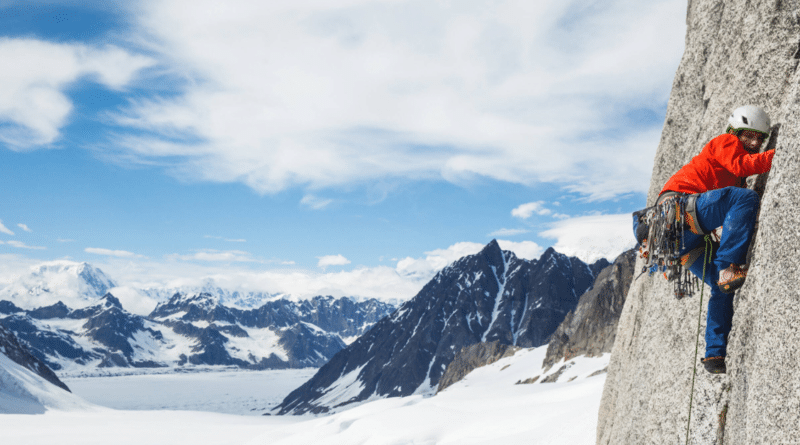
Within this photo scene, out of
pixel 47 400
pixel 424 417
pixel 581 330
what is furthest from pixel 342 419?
pixel 47 400

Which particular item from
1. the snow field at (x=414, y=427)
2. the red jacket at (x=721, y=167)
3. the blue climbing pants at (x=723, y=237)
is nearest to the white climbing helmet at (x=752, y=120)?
the red jacket at (x=721, y=167)

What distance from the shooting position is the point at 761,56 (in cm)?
652

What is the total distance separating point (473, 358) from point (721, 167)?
138493mm

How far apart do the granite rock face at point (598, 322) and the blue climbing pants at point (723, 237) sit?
233 ft

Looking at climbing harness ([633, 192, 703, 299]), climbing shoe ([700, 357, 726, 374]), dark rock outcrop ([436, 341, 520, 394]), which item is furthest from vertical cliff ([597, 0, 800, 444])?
dark rock outcrop ([436, 341, 520, 394])

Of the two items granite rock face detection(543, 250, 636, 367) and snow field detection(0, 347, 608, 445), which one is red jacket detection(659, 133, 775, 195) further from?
granite rock face detection(543, 250, 636, 367)

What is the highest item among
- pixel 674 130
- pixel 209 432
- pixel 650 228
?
pixel 674 130

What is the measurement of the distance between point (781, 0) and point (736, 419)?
5128 millimetres

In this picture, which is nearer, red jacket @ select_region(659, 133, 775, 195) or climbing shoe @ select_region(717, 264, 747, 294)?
climbing shoe @ select_region(717, 264, 747, 294)

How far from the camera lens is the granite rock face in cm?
7747

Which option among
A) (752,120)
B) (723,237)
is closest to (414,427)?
(723,237)

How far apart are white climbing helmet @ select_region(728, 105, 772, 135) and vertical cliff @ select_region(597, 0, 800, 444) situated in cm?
35

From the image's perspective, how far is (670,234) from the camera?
19.8ft

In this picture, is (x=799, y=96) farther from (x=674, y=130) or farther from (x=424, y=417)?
(x=424, y=417)
